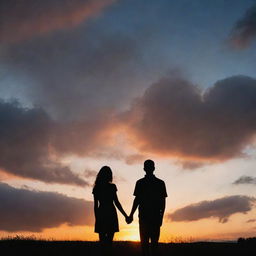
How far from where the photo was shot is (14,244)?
1465 centimetres

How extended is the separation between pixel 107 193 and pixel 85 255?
3275 mm

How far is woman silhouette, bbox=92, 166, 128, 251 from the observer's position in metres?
10.6

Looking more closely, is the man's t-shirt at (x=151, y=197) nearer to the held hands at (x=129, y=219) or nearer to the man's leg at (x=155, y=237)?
the man's leg at (x=155, y=237)

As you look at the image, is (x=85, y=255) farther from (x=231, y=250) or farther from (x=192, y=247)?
(x=231, y=250)

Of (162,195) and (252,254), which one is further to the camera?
(252,254)

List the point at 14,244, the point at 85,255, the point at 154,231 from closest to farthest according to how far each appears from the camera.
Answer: the point at 154,231 < the point at 85,255 < the point at 14,244

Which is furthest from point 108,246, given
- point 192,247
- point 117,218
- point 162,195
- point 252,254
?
point 252,254

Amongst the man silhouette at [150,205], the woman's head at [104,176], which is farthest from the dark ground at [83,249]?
the woman's head at [104,176]

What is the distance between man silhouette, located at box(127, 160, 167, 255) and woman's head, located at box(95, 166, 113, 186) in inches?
32.4

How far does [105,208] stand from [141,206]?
0.99 metres

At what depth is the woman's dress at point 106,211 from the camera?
10.5 m

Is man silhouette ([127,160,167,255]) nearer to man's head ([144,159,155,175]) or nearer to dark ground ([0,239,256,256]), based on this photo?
man's head ([144,159,155,175])

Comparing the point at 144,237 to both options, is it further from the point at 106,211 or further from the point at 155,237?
the point at 106,211

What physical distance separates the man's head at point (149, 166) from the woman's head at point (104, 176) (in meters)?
1.00
